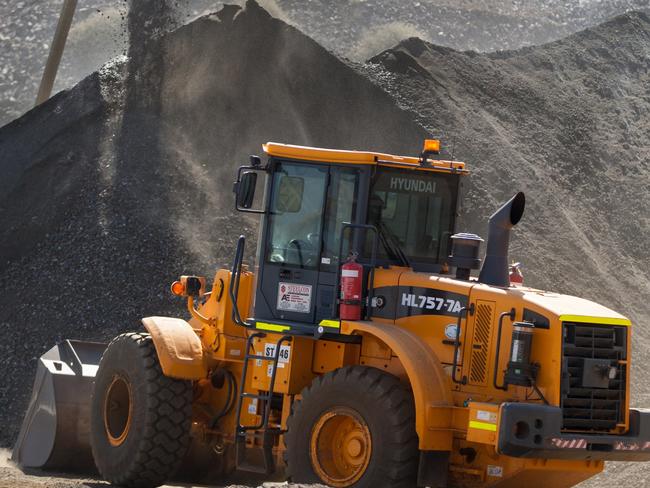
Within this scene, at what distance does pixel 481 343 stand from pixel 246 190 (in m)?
2.50

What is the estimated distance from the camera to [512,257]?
22375 millimetres

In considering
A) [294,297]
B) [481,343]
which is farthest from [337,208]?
[481,343]

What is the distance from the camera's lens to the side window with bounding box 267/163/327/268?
33.3ft

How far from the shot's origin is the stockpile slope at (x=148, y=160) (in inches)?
748

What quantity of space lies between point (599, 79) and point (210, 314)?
73.0 feet

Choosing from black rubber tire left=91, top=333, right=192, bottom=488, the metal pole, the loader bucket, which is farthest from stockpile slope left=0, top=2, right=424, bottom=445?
black rubber tire left=91, top=333, right=192, bottom=488

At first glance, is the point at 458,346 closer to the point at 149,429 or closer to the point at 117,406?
the point at 149,429

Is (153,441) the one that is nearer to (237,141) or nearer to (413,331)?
(413,331)

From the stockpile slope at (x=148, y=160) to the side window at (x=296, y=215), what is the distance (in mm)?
7168

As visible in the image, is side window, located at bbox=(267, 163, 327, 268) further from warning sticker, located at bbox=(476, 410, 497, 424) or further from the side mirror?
warning sticker, located at bbox=(476, 410, 497, 424)

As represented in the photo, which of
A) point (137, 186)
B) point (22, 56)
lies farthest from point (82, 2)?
point (137, 186)

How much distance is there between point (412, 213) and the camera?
10.2 meters

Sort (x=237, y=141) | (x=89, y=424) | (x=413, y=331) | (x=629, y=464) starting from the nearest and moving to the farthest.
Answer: (x=413, y=331) < (x=89, y=424) < (x=629, y=464) < (x=237, y=141)

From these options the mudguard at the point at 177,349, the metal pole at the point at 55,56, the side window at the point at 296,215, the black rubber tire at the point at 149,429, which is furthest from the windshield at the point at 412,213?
the metal pole at the point at 55,56
